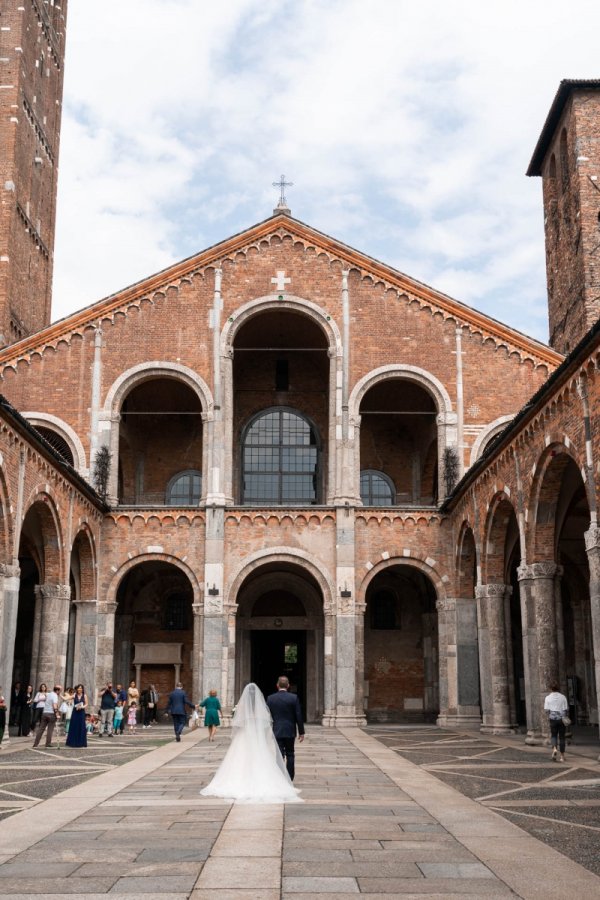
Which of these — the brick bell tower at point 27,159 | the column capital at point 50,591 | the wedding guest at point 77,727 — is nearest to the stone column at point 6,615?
the wedding guest at point 77,727

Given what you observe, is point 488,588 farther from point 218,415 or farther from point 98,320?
point 98,320

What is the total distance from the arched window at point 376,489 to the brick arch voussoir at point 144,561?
779 cm

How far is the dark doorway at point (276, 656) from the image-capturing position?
34.4 meters

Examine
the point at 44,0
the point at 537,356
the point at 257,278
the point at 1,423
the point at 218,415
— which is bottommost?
the point at 1,423

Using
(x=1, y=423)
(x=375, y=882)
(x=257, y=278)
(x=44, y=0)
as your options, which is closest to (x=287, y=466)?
(x=257, y=278)

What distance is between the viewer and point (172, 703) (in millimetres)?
23234

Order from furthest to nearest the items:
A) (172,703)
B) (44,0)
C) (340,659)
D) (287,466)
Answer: (44,0) < (287,466) < (340,659) < (172,703)

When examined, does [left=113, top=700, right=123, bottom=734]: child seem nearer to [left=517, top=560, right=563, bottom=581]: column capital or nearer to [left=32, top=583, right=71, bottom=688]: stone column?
[left=32, top=583, right=71, bottom=688]: stone column

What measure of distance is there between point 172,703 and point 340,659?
23.2 feet

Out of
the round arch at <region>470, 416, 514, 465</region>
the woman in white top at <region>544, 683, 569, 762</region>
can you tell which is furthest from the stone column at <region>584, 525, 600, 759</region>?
the round arch at <region>470, 416, 514, 465</region>

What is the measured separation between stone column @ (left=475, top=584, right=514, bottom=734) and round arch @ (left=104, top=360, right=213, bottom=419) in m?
10.6

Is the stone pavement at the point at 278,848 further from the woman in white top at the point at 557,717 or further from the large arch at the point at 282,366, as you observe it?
the large arch at the point at 282,366

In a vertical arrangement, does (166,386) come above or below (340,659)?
above

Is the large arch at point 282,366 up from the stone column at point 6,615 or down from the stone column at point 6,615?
up
